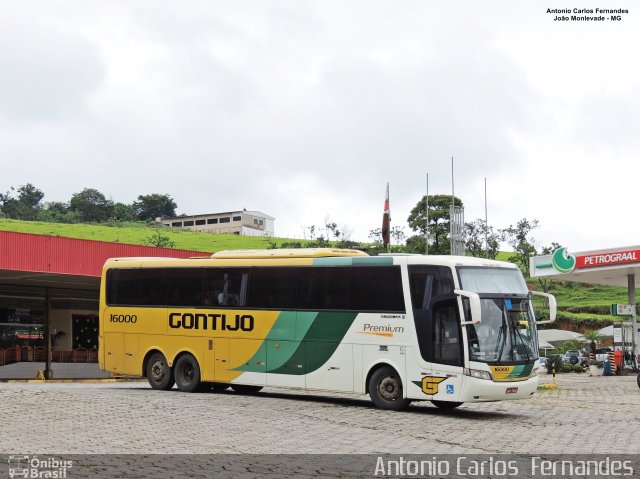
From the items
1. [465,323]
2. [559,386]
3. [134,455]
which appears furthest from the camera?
[559,386]

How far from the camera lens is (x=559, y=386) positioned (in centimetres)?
3362

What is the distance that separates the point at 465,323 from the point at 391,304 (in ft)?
6.03

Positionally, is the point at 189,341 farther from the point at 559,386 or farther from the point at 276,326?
the point at 559,386

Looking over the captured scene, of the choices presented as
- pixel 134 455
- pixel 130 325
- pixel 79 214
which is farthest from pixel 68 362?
pixel 79 214

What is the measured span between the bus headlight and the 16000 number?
359 inches

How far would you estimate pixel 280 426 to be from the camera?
51.9ft

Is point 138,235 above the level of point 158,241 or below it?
above

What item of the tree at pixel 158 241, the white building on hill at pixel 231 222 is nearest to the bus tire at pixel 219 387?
the tree at pixel 158 241

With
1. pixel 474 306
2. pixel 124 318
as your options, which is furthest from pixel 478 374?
pixel 124 318

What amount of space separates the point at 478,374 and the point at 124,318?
9.73 metres

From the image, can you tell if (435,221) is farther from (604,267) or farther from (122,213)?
(122,213)

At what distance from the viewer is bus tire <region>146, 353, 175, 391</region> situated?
77.1 feet

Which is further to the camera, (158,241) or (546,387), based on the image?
(158,241)

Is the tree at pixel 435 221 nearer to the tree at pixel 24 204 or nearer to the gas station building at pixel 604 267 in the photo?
the gas station building at pixel 604 267
